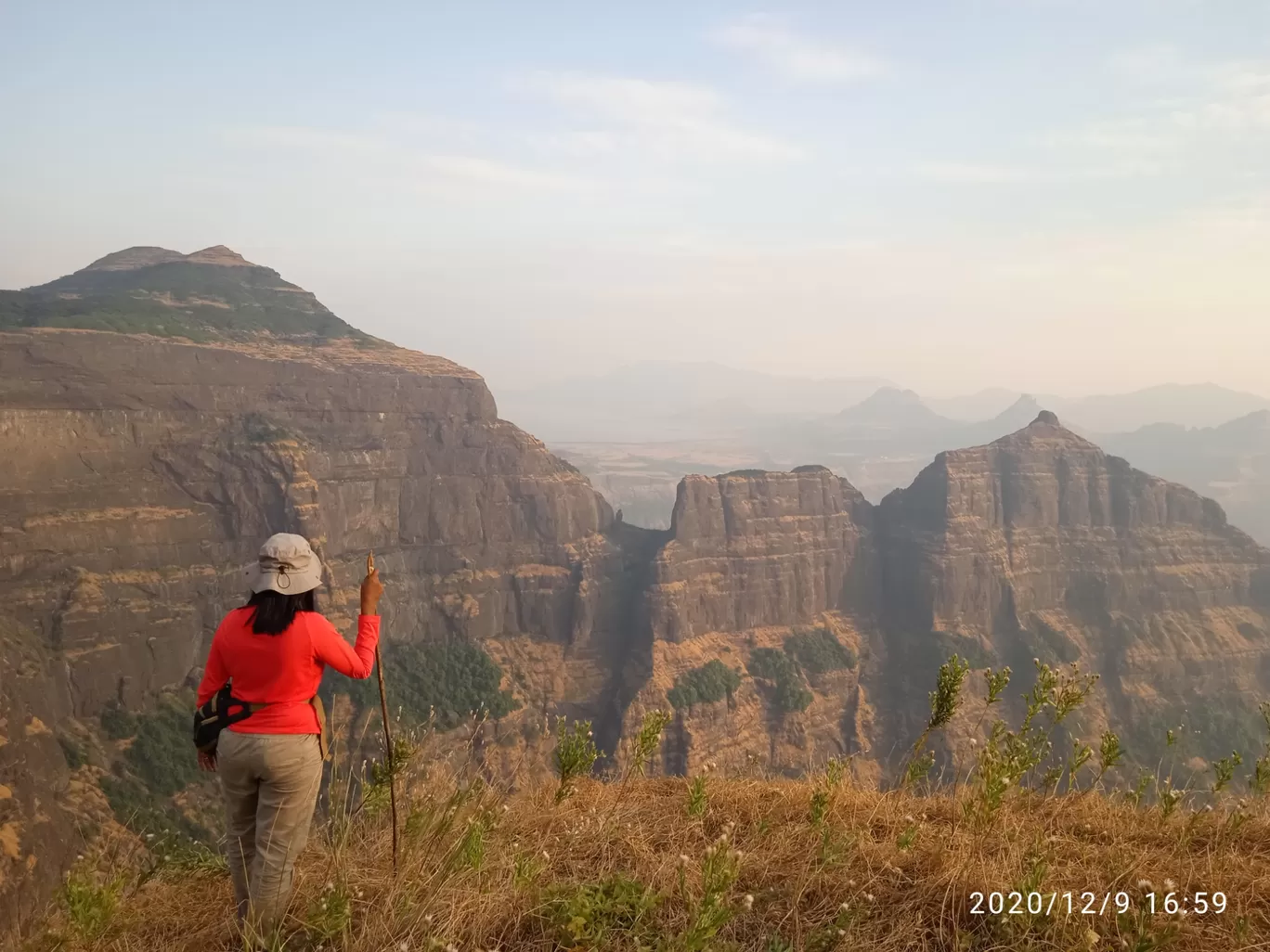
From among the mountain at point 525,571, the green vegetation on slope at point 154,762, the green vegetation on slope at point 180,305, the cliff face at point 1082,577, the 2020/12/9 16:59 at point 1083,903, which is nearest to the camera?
the 2020/12/9 16:59 at point 1083,903

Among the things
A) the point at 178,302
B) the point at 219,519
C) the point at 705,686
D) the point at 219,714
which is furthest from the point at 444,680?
the point at 219,714

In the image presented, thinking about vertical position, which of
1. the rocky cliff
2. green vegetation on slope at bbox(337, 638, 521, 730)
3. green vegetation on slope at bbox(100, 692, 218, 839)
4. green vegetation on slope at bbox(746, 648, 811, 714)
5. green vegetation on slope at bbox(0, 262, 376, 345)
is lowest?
green vegetation on slope at bbox(746, 648, 811, 714)

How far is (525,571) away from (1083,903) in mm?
51668

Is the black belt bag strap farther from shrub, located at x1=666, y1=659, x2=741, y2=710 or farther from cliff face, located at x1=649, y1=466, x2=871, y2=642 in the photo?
cliff face, located at x1=649, y1=466, x2=871, y2=642

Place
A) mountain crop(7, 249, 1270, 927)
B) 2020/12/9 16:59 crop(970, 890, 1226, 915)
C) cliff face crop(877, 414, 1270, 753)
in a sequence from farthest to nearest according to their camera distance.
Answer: cliff face crop(877, 414, 1270, 753), mountain crop(7, 249, 1270, 927), 2020/12/9 16:59 crop(970, 890, 1226, 915)

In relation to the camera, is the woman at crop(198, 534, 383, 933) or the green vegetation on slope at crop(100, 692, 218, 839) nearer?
the woman at crop(198, 534, 383, 933)

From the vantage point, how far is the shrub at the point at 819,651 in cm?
5488

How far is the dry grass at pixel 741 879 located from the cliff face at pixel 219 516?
21957mm

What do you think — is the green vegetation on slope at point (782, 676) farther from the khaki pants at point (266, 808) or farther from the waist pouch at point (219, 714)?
the waist pouch at point (219, 714)

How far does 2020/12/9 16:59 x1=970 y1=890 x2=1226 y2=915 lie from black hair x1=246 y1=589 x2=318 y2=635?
4165mm

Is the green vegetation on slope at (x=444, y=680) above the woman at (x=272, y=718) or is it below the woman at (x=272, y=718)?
below

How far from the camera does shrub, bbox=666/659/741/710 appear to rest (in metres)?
49.0

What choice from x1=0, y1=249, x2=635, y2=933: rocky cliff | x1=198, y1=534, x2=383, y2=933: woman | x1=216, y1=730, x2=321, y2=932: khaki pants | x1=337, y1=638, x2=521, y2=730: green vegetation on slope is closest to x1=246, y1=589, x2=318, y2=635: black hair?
x1=198, y1=534, x2=383, y2=933: woman

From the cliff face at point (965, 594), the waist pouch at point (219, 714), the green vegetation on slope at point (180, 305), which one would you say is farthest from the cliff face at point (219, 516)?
the waist pouch at point (219, 714)
